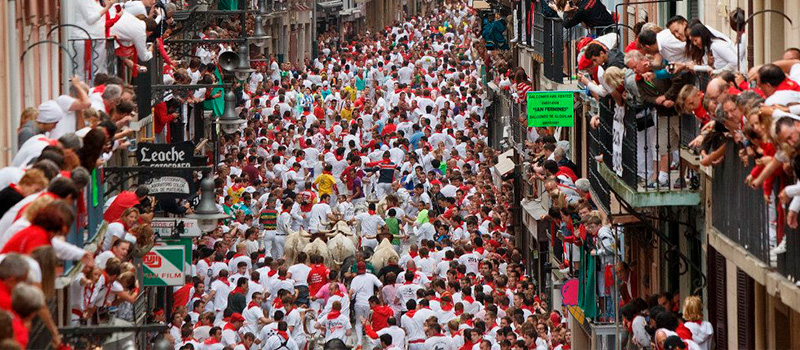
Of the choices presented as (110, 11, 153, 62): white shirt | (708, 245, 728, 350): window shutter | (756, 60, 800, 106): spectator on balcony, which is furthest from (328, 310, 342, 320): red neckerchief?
(756, 60, 800, 106): spectator on balcony

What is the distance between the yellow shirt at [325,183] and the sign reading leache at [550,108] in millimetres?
7371

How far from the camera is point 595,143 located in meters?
24.8

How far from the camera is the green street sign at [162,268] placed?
2512 cm

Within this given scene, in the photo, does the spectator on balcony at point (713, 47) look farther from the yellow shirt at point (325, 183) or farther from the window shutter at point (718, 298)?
the yellow shirt at point (325, 183)

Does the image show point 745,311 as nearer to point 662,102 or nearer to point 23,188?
point 662,102

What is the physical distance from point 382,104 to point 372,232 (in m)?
15.7

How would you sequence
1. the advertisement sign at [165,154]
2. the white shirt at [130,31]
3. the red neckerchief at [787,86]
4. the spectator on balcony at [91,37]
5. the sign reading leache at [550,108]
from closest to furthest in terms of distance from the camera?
the red neckerchief at [787,86] < the spectator on balcony at [91,37] < the white shirt at [130,31] < the advertisement sign at [165,154] < the sign reading leache at [550,108]

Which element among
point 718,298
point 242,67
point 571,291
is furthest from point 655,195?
point 242,67

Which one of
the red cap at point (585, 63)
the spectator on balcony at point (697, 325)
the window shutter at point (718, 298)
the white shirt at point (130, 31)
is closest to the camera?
the spectator on balcony at point (697, 325)

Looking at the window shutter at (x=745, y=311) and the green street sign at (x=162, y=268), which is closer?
the window shutter at (x=745, y=311)

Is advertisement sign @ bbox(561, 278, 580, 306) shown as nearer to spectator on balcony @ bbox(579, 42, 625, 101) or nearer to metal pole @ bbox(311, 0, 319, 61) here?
spectator on balcony @ bbox(579, 42, 625, 101)

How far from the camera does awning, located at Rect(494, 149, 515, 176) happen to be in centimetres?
4043

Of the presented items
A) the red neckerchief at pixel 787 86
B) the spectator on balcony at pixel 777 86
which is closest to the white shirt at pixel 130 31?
the spectator on balcony at pixel 777 86

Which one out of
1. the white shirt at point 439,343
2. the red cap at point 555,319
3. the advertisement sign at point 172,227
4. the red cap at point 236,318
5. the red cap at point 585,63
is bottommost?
the white shirt at point 439,343
